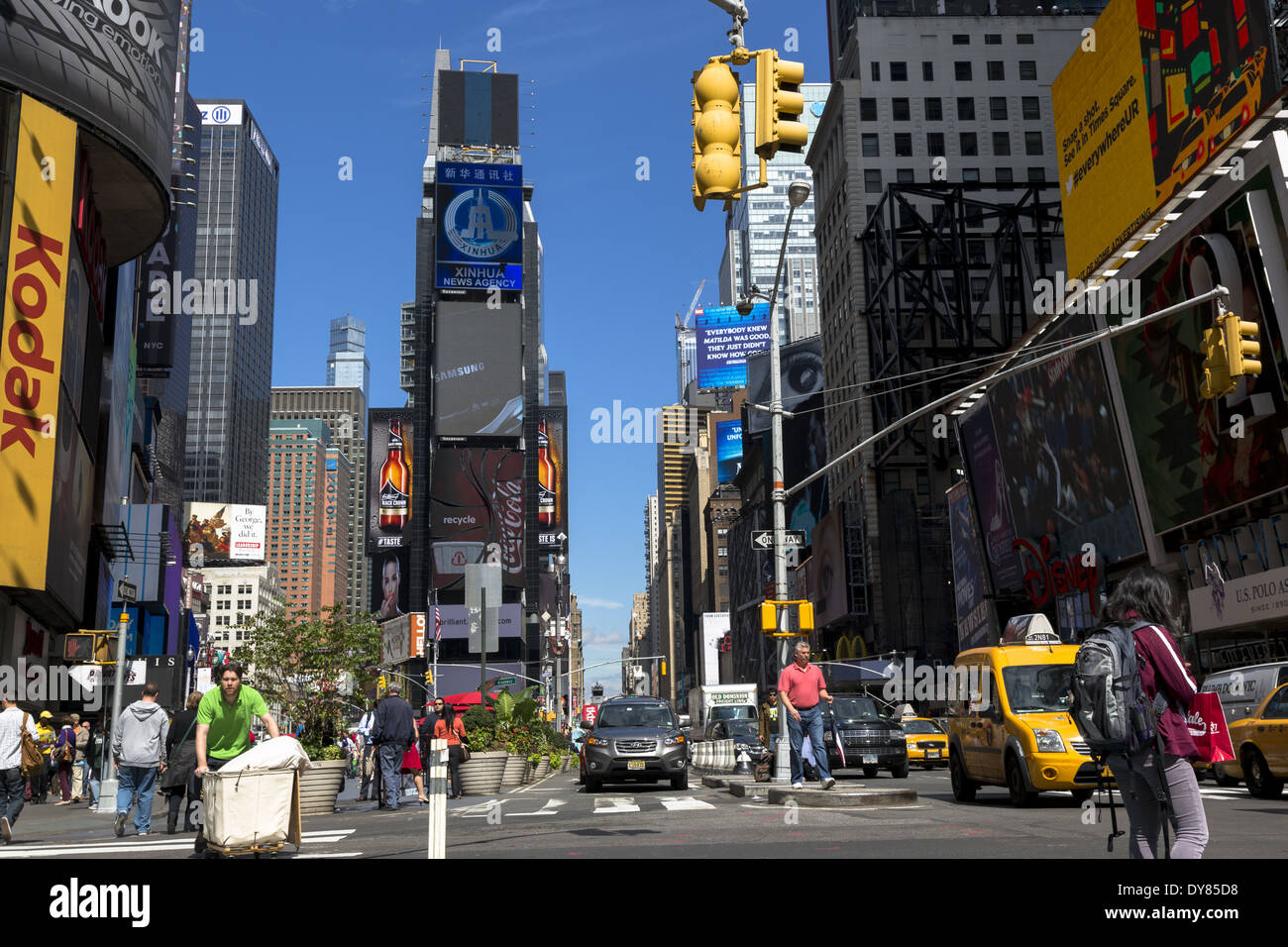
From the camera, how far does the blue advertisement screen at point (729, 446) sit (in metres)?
168

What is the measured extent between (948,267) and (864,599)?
21447mm

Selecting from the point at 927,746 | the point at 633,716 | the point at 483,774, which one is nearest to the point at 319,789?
the point at 483,774

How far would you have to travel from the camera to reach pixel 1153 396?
33344 mm

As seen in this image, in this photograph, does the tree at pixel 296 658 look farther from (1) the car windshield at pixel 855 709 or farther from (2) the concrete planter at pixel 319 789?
(1) the car windshield at pixel 855 709

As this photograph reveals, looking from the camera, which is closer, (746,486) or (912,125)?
(912,125)

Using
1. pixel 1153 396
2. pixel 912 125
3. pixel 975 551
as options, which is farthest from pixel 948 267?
pixel 1153 396

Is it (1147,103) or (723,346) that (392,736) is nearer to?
(1147,103)

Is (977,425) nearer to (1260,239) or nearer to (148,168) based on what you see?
(1260,239)

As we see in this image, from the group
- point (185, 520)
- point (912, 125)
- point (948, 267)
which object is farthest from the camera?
point (185, 520)

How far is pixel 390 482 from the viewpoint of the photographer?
15400cm

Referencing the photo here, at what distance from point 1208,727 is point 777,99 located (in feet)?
22.2

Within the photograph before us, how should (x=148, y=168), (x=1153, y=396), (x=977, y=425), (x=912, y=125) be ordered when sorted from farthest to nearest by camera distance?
(x=912, y=125) → (x=977, y=425) → (x=148, y=168) → (x=1153, y=396)

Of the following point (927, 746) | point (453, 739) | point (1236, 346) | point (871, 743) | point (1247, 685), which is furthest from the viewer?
point (927, 746)
